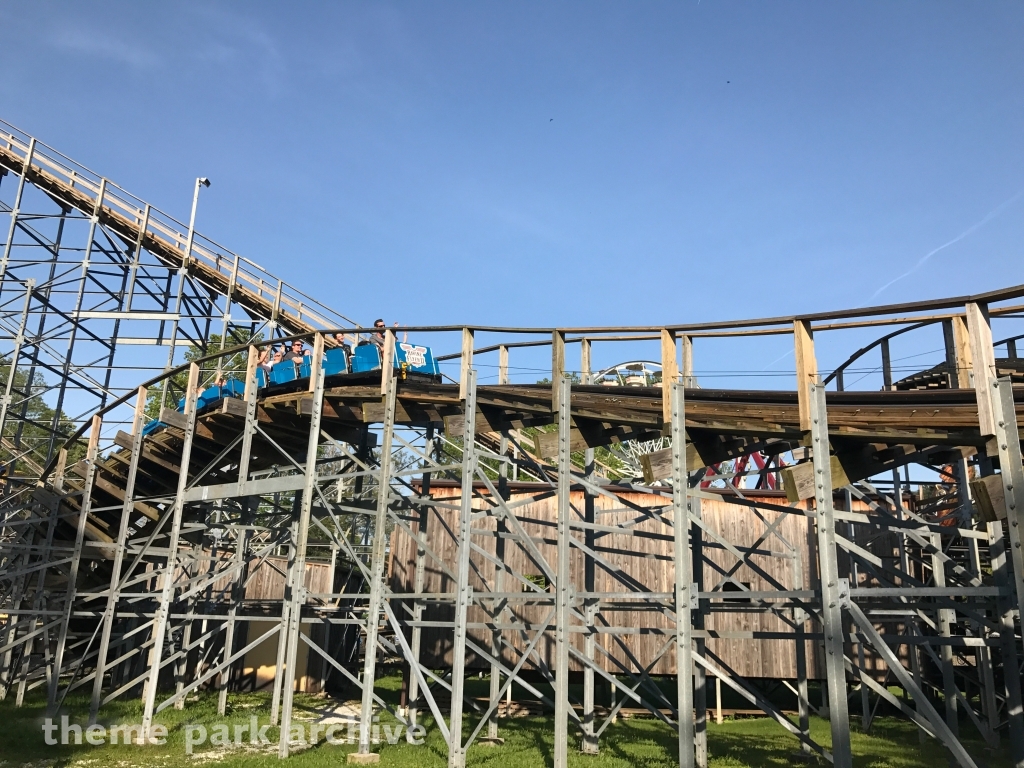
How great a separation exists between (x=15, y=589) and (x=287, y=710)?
8.69m

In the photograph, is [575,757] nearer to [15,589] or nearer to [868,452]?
[868,452]

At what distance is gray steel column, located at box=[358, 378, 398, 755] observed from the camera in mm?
11133

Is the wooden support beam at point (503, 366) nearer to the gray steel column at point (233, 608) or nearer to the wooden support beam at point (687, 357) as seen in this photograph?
the wooden support beam at point (687, 357)

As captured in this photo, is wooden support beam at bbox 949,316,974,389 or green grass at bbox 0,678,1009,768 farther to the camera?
green grass at bbox 0,678,1009,768

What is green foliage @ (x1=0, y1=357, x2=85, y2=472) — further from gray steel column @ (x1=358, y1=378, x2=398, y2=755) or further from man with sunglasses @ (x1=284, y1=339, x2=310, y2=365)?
gray steel column @ (x1=358, y1=378, x2=398, y2=755)

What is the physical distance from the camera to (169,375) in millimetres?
15305

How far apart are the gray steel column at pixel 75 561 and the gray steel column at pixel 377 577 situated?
6.52m

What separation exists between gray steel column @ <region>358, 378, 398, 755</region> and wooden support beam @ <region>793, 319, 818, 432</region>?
227 inches

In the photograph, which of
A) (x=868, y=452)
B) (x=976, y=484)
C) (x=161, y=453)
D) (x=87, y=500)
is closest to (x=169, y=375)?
(x=161, y=453)

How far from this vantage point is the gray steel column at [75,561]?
14.6 metres

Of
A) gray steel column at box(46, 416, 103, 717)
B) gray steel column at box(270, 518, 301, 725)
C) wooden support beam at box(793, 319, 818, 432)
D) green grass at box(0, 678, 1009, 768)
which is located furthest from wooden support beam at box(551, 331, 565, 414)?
gray steel column at box(46, 416, 103, 717)

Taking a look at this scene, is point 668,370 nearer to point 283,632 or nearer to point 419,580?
point 419,580

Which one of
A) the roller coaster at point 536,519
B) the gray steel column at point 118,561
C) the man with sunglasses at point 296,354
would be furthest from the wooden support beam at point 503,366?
the gray steel column at point 118,561

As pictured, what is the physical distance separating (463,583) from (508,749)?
114 inches
